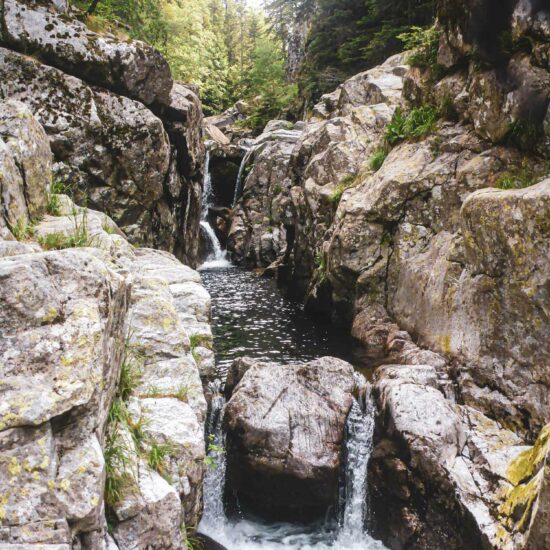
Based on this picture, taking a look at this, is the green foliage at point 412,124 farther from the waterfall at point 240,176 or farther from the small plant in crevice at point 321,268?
the waterfall at point 240,176

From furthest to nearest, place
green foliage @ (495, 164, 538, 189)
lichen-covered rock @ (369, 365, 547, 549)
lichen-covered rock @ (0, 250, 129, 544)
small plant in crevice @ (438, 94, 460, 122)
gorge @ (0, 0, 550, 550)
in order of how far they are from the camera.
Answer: small plant in crevice @ (438, 94, 460, 122) → green foliage @ (495, 164, 538, 189) → lichen-covered rock @ (369, 365, 547, 549) → gorge @ (0, 0, 550, 550) → lichen-covered rock @ (0, 250, 129, 544)

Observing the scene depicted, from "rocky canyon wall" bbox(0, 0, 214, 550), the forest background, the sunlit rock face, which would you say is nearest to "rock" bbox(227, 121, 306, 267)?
the forest background

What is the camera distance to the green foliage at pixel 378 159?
50.5 feet

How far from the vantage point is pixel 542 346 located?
25.5ft

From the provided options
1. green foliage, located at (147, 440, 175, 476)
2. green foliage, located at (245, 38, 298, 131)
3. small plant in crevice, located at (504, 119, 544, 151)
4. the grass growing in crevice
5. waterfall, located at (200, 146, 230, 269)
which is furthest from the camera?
green foliage, located at (245, 38, 298, 131)

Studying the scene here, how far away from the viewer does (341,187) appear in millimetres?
17469

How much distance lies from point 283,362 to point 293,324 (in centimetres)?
393

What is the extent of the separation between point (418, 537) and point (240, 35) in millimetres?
72422

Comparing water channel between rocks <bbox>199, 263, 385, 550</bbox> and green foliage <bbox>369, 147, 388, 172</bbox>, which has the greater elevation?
green foliage <bbox>369, 147, 388, 172</bbox>

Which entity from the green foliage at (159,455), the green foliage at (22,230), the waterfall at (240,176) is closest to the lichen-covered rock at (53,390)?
the green foliage at (159,455)

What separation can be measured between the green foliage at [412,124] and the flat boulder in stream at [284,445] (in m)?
8.83

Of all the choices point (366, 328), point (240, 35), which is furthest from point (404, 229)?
point (240, 35)

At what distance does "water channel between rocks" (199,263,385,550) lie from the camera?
26.6ft

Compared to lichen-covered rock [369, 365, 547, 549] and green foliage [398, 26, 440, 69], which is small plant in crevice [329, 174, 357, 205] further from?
lichen-covered rock [369, 365, 547, 549]
